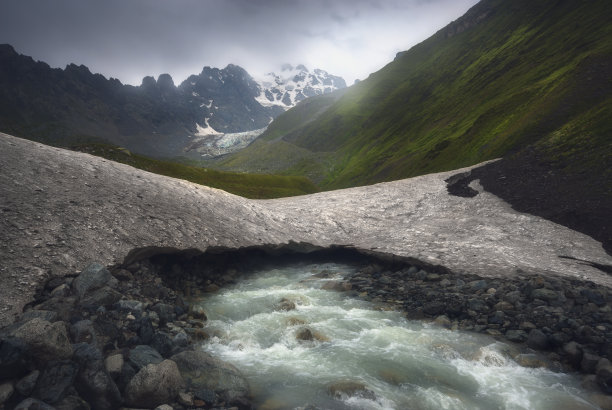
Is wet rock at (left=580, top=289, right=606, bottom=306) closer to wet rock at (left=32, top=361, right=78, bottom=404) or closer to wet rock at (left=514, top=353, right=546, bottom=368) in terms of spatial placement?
wet rock at (left=514, top=353, right=546, bottom=368)

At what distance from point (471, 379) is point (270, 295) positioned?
13259mm

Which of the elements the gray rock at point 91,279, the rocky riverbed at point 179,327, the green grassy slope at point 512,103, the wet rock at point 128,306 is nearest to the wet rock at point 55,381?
the rocky riverbed at point 179,327

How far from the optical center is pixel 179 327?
15.7 m

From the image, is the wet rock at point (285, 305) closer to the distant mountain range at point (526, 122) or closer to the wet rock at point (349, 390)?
the wet rock at point (349, 390)

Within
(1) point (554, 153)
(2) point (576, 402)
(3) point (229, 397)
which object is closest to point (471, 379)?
(2) point (576, 402)

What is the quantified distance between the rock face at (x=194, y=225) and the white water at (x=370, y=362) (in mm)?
6911

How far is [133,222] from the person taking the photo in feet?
66.7

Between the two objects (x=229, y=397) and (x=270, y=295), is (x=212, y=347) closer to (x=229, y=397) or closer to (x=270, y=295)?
(x=229, y=397)

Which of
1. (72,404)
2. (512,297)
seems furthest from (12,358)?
(512,297)

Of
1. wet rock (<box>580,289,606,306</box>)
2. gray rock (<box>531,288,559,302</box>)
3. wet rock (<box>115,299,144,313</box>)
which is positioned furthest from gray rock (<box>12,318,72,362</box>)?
wet rock (<box>580,289,606,306</box>)

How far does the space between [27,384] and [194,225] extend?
1589cm

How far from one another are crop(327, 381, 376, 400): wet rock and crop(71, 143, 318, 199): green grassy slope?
72961mm

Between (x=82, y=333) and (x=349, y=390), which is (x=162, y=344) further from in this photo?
(x=349, y=390)

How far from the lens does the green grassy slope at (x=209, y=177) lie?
7200 cm
